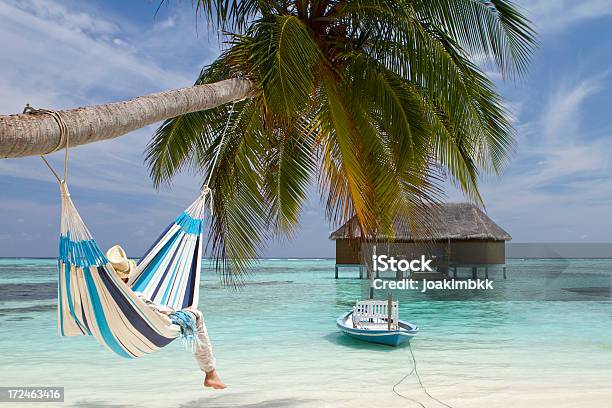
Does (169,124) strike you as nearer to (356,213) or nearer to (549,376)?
(356,213)

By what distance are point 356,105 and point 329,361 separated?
4016mm

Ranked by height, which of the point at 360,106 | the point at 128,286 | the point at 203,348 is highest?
the point at 360,106

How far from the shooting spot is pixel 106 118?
6.89ft

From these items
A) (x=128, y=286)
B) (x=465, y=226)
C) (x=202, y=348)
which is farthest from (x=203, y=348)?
(x=465, y=226)

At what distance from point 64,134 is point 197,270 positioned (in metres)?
1.17

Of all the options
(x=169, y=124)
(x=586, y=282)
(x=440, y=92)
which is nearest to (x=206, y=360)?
(x=440, y=92)

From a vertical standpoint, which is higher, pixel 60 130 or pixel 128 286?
pixel 60 130

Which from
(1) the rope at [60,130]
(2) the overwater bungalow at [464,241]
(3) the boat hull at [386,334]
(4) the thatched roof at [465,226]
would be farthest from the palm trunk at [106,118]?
(4) the thatched roof at [465,226]

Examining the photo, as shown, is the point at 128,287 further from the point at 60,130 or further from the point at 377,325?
the point at 377,325

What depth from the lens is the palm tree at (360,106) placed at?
3311 mm

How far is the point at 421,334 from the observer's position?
31.7 ft

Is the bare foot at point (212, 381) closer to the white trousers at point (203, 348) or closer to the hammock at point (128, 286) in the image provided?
the white trousers at point (203, 348)

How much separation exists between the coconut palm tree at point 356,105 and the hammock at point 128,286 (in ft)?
2.23

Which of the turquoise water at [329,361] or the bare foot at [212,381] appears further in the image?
the turquoise water at [329,361]
